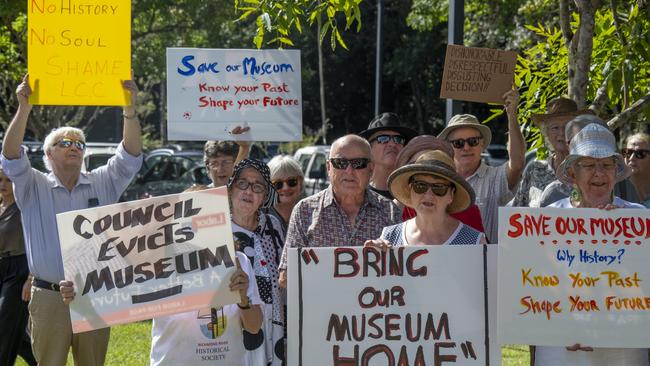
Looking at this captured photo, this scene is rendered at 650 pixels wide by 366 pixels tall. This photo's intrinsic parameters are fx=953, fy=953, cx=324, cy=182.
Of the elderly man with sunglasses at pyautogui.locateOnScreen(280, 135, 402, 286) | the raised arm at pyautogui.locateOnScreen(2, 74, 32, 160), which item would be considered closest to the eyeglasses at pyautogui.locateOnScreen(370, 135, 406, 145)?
the elderly man with sunglasses at pyautogui.locateOnScreen(280, 135, 402, 286)

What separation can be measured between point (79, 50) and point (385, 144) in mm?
2017

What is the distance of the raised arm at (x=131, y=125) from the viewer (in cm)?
538

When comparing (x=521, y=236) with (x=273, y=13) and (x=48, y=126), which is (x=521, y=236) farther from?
(x=48, y=126)

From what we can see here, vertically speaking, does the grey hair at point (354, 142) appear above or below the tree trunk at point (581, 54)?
below

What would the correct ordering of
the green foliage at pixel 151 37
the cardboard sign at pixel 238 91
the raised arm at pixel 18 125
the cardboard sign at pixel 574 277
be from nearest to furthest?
1. the cardboard sign at pixel 574 277
2. the raised arm at pixel 18 125
3. the cardboard sign at pixel 238 91
4. the green foliage at pixel 151 37

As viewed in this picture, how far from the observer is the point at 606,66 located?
601 centimetres

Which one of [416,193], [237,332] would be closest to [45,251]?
[237,332]

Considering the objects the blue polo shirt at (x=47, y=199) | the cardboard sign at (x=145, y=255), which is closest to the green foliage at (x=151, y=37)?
the blue polo shirt at (x=47, y=199)

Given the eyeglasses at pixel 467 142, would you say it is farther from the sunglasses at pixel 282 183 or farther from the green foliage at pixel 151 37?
the green foliage at pixel 151 37

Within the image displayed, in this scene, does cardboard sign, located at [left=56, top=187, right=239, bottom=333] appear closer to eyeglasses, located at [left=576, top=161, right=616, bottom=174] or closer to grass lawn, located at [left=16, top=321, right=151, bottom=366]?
eyeglasses, located at [left=576, top=161, right=616, bottom=174]

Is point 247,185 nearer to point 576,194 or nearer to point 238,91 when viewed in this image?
point 576,194

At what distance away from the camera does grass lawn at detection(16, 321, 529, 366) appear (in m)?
7.98

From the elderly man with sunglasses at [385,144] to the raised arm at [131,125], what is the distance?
1.48 metres

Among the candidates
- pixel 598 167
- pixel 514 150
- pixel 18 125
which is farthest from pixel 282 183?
pixel 598 167
